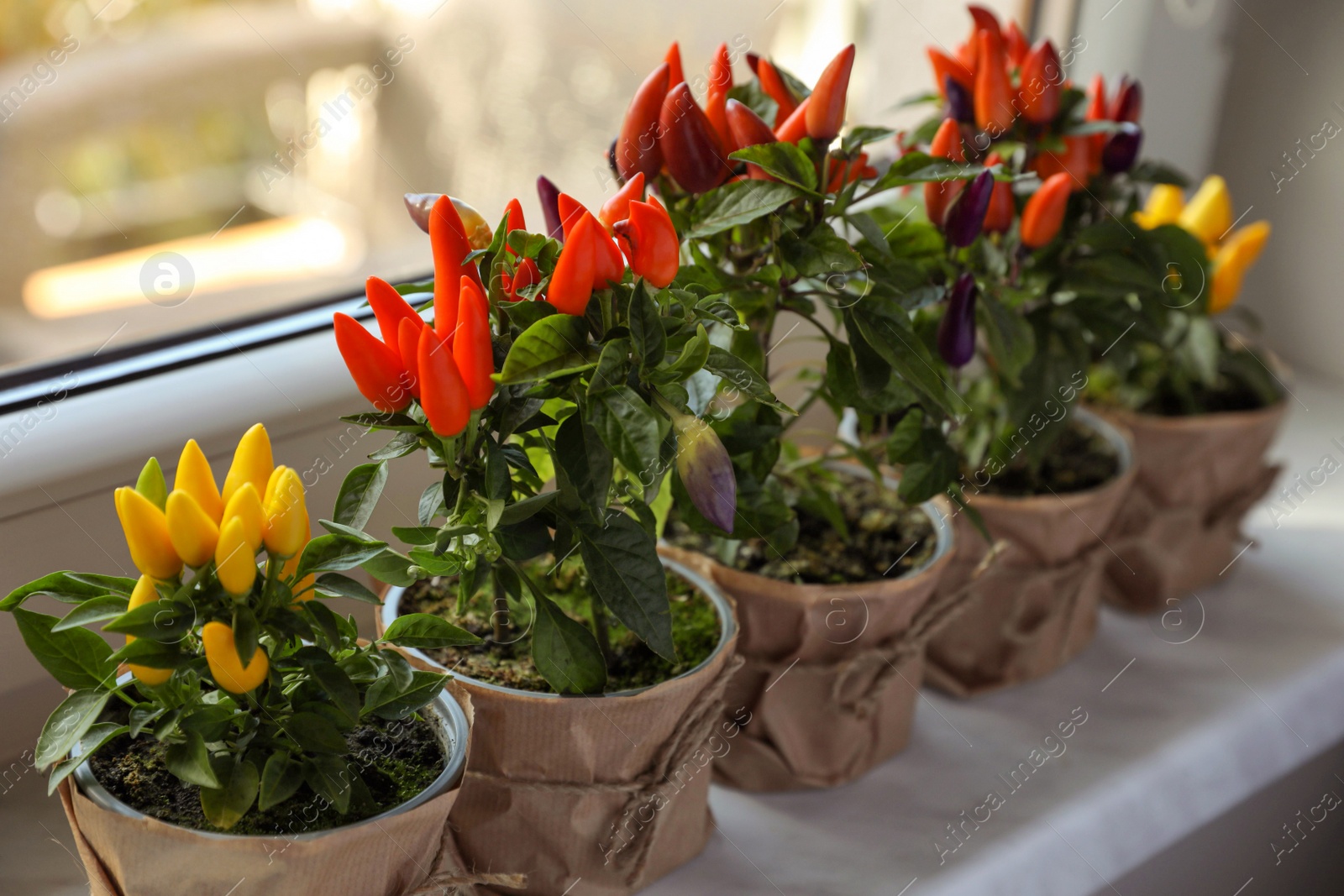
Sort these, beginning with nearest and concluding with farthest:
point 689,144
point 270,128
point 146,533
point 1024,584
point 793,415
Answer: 1. point 146,533
2. point 689,144
3. point 793,415
4. point 1024,584
5. point 270,128

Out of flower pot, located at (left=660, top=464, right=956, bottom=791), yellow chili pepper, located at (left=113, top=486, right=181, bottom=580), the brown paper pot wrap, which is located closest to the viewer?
yellow chili pepper, located at (left=113, top=486, right=181, bottom=580)

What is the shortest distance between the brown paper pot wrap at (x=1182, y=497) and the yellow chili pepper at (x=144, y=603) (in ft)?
2.14

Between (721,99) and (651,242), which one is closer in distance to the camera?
(651,242)

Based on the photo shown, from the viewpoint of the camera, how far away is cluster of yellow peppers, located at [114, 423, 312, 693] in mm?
399

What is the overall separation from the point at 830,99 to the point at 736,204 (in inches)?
2.5

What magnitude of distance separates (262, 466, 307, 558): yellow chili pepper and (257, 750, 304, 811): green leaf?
0.25ft

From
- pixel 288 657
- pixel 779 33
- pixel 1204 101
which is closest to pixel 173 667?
pixel 288 657

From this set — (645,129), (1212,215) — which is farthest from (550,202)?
(1212,215)

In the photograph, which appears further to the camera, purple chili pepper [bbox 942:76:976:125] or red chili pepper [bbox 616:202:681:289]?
purple chili pepper [bbox 942:76:976:125]

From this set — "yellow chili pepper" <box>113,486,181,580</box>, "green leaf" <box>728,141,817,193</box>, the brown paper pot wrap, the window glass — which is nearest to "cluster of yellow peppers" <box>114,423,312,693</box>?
"yellow chili pepper" <box>113,486,181,580</box>

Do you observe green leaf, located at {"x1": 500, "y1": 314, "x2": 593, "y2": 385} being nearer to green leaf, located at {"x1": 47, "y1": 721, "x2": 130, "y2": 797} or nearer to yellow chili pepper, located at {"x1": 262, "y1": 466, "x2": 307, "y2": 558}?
yellow chili pepper, located at {"x1": 262, "y1": 466, "x2": 307, "y2": 558}

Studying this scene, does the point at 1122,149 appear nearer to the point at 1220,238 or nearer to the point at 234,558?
the point at 1220,238

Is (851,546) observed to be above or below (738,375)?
below

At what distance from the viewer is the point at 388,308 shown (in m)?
Answer: 0.43
